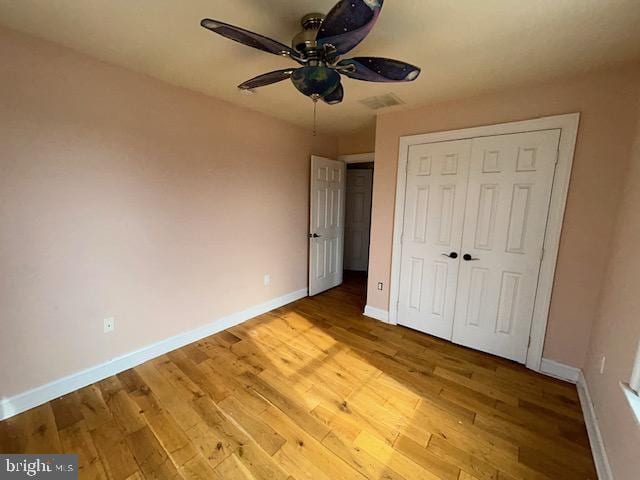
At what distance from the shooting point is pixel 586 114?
1902mm

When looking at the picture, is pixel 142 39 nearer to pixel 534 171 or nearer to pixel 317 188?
pixel 317 188

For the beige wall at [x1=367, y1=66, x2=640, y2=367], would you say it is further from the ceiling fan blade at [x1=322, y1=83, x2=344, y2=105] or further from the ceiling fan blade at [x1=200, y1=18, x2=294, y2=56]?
the ceiling fan blade at [x1=200, y1=18, x2=294, y2=56]

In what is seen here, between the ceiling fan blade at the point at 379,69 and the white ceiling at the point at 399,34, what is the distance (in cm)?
27

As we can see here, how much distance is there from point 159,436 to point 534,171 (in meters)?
3.14

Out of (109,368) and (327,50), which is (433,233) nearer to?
(327,50)

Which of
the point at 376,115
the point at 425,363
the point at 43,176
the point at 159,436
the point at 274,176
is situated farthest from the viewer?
the point at 274,176

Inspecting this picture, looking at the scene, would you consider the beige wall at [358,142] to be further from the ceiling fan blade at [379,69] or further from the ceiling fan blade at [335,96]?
the ceiling fan blade at [379,69]

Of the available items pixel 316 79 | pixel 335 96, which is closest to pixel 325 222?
pixel 335 96

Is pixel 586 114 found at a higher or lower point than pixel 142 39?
lower

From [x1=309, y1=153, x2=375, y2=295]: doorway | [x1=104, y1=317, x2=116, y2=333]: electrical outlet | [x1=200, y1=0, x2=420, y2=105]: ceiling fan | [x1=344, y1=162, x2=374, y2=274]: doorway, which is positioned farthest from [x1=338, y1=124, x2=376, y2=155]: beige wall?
[x1=104, y1=317, x2=116, y2=333]: electrical outlet

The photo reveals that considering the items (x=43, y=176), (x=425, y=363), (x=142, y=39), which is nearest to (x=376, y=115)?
(x=142, y=39)

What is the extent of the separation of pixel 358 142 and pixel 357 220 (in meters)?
1.74

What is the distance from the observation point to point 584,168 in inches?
75.9

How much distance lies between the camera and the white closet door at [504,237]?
2.10m
